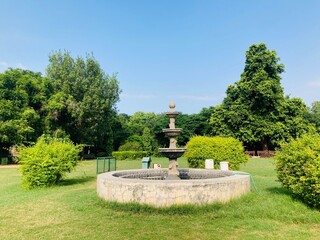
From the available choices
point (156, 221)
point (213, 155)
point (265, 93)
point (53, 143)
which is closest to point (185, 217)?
point (156, 221)

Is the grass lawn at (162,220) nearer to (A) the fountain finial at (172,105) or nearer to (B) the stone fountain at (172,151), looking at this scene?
(B) the stone fountain at (172,151)

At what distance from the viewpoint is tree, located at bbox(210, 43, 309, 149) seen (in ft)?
123

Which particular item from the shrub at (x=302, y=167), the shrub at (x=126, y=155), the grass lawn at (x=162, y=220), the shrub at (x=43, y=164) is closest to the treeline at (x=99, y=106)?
the shrub at (x=126, y=155)

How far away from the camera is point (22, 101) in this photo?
2989cm

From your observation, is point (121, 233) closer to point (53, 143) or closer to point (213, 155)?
point (53, 143)

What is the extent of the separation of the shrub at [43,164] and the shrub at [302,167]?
8643 millimetres

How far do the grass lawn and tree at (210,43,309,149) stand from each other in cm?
3124

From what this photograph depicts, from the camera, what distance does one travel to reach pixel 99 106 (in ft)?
116

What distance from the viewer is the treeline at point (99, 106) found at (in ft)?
97.6

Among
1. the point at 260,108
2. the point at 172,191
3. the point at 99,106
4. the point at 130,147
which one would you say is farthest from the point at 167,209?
Result: the point at 260,108

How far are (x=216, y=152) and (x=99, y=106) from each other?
22.0m

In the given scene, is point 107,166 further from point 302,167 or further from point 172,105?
point 302,167

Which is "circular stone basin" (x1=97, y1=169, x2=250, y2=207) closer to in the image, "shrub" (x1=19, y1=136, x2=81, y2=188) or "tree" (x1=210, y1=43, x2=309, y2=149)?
"shrub" (x1=19, y1=136, x2=81, y2=188)

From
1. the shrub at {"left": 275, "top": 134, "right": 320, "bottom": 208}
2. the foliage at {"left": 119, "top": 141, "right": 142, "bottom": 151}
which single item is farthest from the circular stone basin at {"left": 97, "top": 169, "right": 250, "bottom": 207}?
the foliage at {"left": 119, "top": 141, "right": 142, "bottom": 151}
